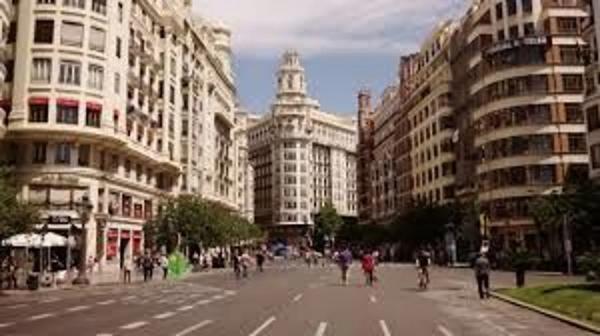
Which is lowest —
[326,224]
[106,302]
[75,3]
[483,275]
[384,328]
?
[106,302]

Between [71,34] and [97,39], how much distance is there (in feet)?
6.75

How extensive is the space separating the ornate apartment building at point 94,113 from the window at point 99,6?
0.08 m

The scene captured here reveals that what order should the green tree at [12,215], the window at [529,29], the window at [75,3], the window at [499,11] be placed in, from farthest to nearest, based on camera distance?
the window at [499,11] < the window at [529,29] < the window at [75,3] < the green tree at [12,215]

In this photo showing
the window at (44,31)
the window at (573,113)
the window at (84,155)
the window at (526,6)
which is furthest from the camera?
the window at (526,6)

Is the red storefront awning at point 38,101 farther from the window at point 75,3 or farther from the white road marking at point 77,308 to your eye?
the white road marking at point 77,308

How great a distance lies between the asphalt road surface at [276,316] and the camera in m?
15.9

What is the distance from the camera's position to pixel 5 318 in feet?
65.0

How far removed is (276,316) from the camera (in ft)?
63.2

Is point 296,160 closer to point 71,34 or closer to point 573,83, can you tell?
point 573,83

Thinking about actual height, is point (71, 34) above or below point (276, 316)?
above

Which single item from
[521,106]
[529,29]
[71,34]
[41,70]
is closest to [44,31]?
[71,34]

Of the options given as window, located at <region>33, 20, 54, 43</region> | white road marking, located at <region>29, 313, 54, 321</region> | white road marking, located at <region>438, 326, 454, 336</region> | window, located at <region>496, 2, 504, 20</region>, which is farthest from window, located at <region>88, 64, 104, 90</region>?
white road marking, located at <region>438, 326, 454, 336</region>

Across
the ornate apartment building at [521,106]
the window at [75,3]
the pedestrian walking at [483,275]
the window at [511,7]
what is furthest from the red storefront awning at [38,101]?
the window at [511,7]

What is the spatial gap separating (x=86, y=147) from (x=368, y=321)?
129ft
